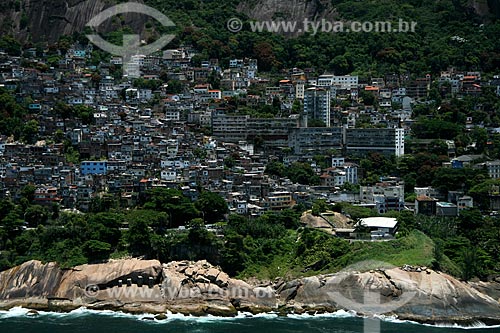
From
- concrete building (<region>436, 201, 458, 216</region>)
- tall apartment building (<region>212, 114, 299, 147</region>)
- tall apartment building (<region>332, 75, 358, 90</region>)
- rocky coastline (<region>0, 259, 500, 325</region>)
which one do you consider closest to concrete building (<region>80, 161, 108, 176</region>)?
tall apartment building (<region>212, 114, 299, 147</region>)

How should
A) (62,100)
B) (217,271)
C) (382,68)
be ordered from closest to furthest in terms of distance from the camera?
(217,271), (62,100), (382,68)

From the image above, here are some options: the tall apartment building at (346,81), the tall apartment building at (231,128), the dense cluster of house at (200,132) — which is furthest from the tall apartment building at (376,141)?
the tall apartment building at (346,81)

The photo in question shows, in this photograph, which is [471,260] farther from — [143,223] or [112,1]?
[112,1]

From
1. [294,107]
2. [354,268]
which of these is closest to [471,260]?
[354,268]

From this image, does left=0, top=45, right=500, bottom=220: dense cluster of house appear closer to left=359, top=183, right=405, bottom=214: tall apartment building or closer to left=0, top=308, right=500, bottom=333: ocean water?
left=359, top=183, right=405, bottom=214: tall apartment building

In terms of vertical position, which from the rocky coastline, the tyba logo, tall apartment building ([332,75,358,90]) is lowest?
the rocky coastline

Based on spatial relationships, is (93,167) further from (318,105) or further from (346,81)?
(346,81)
